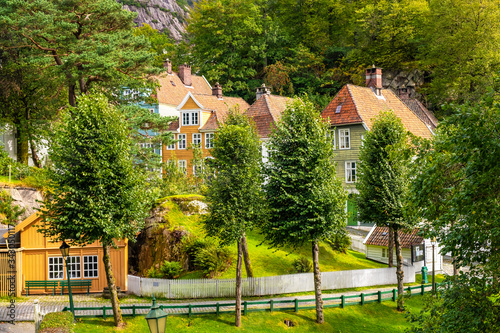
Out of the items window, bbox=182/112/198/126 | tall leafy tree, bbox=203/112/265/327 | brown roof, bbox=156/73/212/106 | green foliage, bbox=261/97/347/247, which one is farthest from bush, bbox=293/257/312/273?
brown roof, bbox=156/73/212/106

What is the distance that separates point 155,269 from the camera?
2797 centimetres

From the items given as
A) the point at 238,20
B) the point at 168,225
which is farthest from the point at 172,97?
the point at 168,225

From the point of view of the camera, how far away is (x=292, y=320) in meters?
24.6

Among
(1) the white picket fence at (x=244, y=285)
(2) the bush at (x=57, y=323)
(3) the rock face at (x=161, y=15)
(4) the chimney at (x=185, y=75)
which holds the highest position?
(3) the rock face at (x=161, y=15)

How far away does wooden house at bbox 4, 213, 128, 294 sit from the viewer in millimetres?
26422

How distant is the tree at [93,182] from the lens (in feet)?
70.5

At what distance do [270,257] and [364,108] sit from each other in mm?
21038

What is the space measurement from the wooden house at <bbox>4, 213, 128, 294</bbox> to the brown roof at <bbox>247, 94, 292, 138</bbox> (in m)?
23.9

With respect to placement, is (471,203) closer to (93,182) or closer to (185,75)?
(93,182)

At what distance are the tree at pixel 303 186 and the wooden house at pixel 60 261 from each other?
855 centimetres

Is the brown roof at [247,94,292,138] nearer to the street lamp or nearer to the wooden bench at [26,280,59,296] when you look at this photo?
the wooden bench at [26,280,59,296]

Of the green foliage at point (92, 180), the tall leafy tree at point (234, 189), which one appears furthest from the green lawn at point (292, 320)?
the green foliage at point (92, 180)

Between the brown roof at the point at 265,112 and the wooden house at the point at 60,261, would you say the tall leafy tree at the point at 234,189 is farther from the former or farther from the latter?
the brown roof at the point at 265,112

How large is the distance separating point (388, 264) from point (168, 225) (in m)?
16.8
